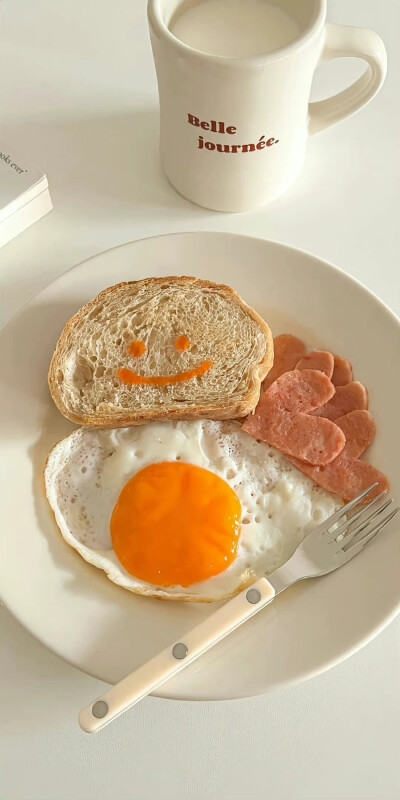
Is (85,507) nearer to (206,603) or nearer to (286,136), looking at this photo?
(206,603)

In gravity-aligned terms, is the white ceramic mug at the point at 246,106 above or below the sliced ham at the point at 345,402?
above

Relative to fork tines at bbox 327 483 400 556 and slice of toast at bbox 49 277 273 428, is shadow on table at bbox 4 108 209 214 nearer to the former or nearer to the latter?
slice of toast at bbox 49 277 273 428

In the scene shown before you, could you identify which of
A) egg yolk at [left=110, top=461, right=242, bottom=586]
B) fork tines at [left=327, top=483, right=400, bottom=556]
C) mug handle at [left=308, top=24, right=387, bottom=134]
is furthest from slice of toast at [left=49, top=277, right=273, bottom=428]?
mug handle at [left=308, top=24, right=387, bottom=134]

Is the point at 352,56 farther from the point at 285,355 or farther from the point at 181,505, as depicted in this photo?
the point at 181,505

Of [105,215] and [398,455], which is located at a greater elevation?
[398,455]

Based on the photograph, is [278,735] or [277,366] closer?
[278,735]

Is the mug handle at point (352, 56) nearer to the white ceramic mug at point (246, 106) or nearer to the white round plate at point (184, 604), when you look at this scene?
the white ceramic mug at point (246, 106)

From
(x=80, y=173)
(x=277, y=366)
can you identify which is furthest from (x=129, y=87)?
(x=277, y=366)

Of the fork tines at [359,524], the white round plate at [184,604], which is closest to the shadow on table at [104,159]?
the white round plate at [184,604]
